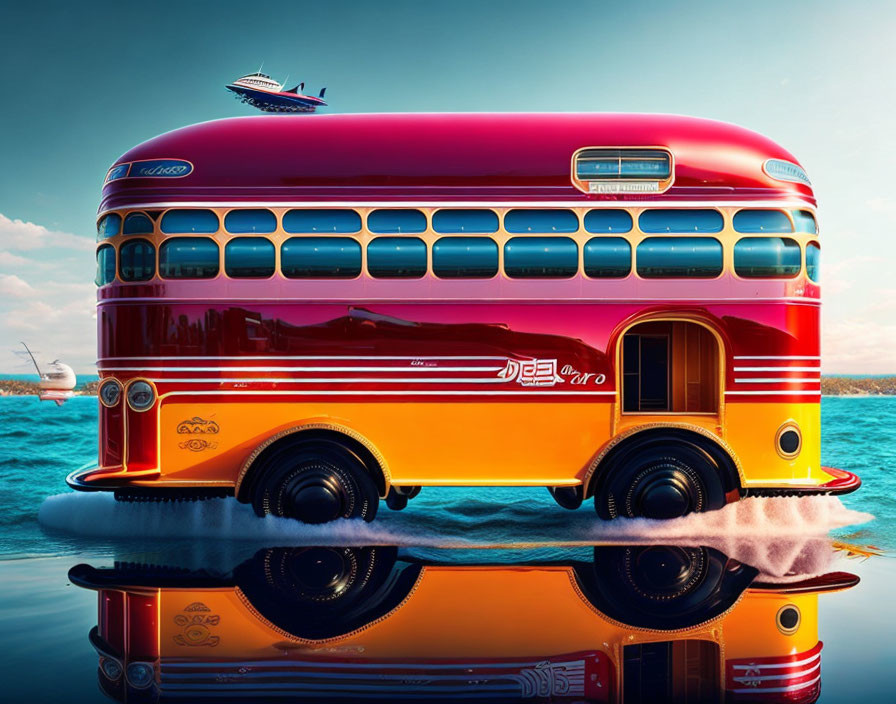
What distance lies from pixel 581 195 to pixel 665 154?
0.88 meters

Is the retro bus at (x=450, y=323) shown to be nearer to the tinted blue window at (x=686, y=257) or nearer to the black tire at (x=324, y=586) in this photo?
the tinted blue window at (x=686, y=257)

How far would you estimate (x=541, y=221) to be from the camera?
502 centimetres

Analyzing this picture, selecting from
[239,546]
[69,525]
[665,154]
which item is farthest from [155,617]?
[665,154]

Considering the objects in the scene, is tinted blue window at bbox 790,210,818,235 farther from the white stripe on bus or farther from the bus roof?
the white stripe on bus

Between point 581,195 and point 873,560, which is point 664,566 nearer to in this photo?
point 873,560

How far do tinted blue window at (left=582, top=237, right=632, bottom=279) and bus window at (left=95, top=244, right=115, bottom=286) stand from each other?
14.3 feet

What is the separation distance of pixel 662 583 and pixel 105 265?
5.62 metres

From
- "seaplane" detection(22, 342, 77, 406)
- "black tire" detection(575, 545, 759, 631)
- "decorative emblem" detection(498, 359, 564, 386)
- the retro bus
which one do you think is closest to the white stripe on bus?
the retro bus

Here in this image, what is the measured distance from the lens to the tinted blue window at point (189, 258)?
199 inches

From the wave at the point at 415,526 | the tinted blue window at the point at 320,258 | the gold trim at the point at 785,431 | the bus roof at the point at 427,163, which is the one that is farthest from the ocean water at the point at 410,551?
the bus roof at the point at 427,163

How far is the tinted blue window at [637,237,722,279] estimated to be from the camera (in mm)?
5043

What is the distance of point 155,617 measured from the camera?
381cm

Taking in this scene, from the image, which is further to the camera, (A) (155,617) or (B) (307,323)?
(B) (307,323)

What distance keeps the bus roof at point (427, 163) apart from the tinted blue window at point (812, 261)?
473 mm
